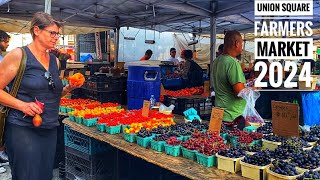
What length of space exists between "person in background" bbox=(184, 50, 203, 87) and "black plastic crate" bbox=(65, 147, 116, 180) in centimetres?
420

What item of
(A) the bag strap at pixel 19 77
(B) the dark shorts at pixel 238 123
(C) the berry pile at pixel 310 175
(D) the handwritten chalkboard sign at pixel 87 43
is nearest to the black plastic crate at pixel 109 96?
(B) the dark shorts at pixel 238 123

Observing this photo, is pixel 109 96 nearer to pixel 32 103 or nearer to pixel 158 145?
pixel 158 145

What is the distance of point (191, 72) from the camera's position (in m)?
7.82

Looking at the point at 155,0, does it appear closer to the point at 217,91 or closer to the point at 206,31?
the point at 217,91

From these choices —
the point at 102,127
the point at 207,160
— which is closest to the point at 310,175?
the point at 207,160

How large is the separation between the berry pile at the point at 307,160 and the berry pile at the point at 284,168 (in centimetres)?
10

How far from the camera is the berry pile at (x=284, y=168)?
192 cm

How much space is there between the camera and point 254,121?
3.46 meters

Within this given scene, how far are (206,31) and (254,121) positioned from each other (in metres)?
10.1

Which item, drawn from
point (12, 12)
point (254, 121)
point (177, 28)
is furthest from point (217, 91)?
point (177, 28)

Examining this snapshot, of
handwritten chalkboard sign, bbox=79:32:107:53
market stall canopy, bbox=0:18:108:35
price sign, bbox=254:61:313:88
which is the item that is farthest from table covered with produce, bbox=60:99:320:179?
handwritten chalkboard sign, bbox=79:32:107:53

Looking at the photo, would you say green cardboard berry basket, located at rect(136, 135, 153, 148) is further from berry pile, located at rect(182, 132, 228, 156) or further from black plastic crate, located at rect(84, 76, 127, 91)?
black plastic crate, located at rect(84, 76, 127, 91)

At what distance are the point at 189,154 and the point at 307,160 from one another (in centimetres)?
Result: 89

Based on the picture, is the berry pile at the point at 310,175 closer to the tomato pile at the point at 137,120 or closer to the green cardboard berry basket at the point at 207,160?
the green cardboard berry basket at the point at 207,160
